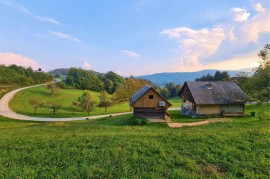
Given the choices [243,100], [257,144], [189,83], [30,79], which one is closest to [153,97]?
[189,83]

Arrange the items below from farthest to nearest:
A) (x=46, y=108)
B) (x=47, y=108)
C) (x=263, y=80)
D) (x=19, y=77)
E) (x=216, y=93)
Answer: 1. (x=19, y=77)
2. (x=47, y=108)
3. (x=46, y=108)
4. (x=216, y=93)
5. (x=263, y=80)

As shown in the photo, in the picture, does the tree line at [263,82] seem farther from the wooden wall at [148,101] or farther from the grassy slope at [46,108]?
the grassy slope at [46,108]

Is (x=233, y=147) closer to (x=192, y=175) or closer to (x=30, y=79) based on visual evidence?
(x=192, y=175)

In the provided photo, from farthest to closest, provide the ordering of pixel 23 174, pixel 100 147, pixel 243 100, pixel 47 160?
pixel 243 100 < pixel 100 147 < pixel 47 160 < pixel 23 174

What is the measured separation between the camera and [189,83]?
126ft

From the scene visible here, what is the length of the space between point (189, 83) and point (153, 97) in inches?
423

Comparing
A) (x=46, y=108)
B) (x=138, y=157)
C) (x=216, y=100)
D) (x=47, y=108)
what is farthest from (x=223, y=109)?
(x=46, y=108)

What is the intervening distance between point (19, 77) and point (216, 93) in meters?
90.2

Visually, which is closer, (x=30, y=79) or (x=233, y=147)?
(x=233, y=147)

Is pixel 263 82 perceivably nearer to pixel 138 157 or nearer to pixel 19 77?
pixel 138 157

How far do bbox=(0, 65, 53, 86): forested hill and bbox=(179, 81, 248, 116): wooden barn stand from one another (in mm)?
77658

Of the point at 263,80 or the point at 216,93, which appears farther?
the point at 216,93

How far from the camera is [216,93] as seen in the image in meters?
35.2

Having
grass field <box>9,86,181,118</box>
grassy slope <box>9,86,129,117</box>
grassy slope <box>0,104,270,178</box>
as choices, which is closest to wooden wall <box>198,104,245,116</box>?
grassy slope <box>0,104,270,178</box>
